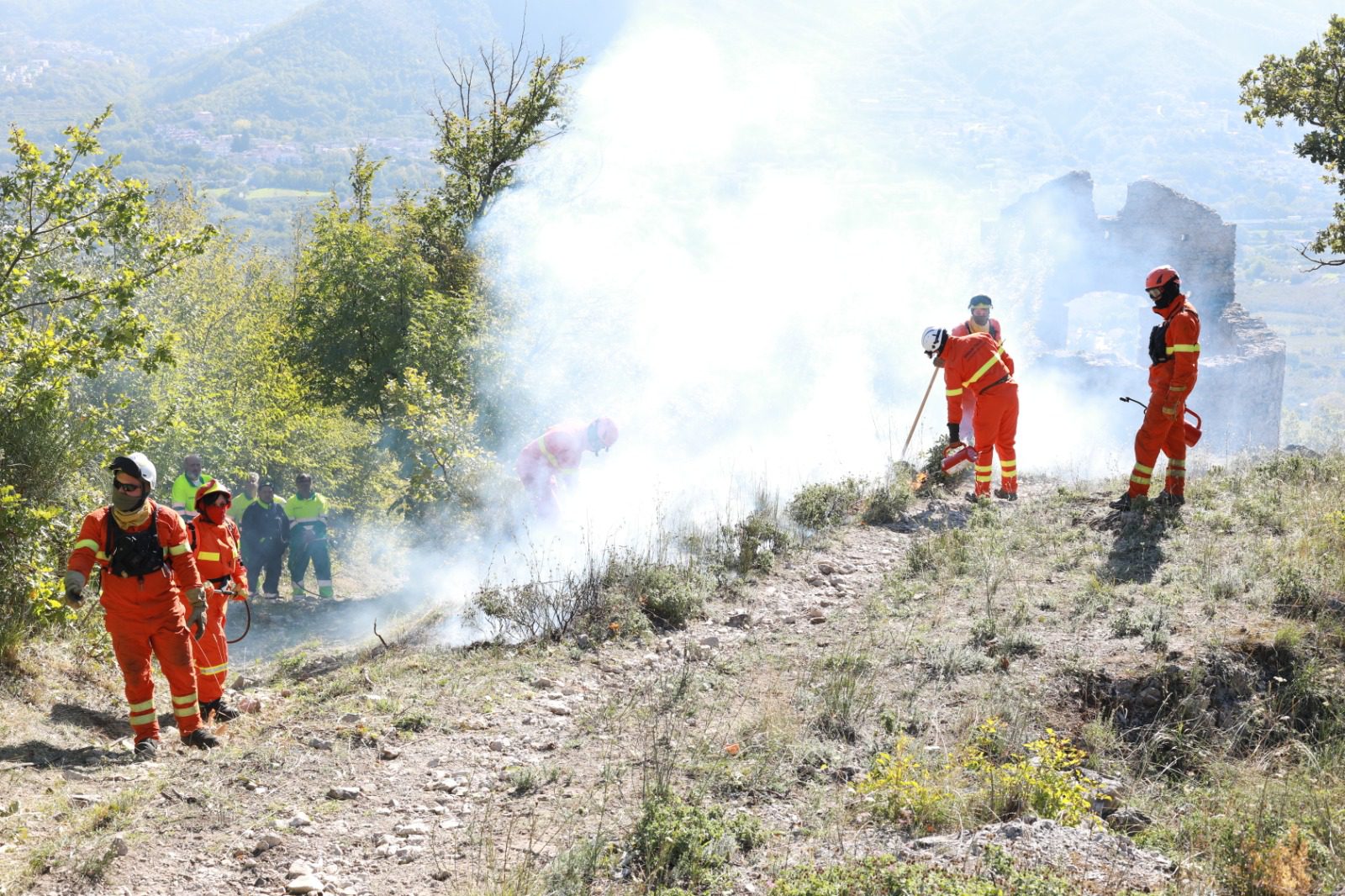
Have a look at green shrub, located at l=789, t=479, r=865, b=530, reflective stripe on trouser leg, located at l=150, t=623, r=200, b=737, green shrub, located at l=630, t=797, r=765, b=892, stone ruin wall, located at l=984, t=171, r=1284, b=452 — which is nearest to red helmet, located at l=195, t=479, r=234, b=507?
reflective stripe on trouser leg, located at l=150, t=623, r=200, b=737

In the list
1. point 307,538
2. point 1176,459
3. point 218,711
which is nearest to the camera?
point 218,711

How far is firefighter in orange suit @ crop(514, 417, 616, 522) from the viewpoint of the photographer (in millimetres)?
9055

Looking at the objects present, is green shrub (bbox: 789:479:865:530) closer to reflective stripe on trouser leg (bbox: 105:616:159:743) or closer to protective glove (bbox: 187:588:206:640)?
protective glove (bbox: 187:588:206:640)

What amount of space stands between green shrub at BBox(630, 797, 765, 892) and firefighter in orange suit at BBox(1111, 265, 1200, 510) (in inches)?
223

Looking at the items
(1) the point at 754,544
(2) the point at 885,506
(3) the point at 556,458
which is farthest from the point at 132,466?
(2) the point at 885,506

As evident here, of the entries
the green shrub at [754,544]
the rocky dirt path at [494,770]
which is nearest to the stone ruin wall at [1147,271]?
the green shrub at [754,544]

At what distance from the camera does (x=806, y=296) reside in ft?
111

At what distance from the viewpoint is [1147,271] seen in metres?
34.3

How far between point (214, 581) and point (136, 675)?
118cm

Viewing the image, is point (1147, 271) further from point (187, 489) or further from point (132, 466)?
point (132, 466)

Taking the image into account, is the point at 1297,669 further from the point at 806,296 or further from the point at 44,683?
the point at 806,296

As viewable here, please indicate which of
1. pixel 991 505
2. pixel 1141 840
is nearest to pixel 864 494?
pixel 991 505

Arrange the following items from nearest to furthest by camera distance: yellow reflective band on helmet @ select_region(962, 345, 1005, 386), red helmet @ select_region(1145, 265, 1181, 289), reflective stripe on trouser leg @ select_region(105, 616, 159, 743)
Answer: reflective stripe on trouser leg @ select_region(105, 616, 159, 743)
red helmet @ select_region(1145, 265, 1181, 289)
yellow reflective band on helmet @ select_region(962, 345, 1005, 386)

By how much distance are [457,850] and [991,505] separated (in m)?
6.49
